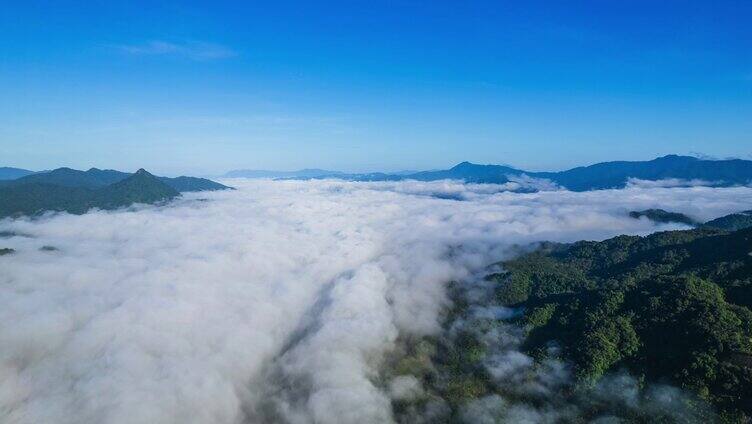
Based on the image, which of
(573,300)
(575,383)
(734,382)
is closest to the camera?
(734,382)

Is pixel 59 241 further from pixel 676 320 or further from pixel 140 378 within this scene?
pixel 676 320

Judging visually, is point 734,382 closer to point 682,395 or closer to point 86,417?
point 682,395

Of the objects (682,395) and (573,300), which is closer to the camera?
(682,395)

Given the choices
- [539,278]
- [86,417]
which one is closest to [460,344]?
[539,278]

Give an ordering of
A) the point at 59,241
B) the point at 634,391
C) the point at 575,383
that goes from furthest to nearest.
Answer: the point at 59,241, the point at 575,383, the point at 634,391

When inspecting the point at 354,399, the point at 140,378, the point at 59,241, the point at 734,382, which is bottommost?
the point at 354,399

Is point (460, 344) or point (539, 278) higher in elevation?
point (539, 278)
